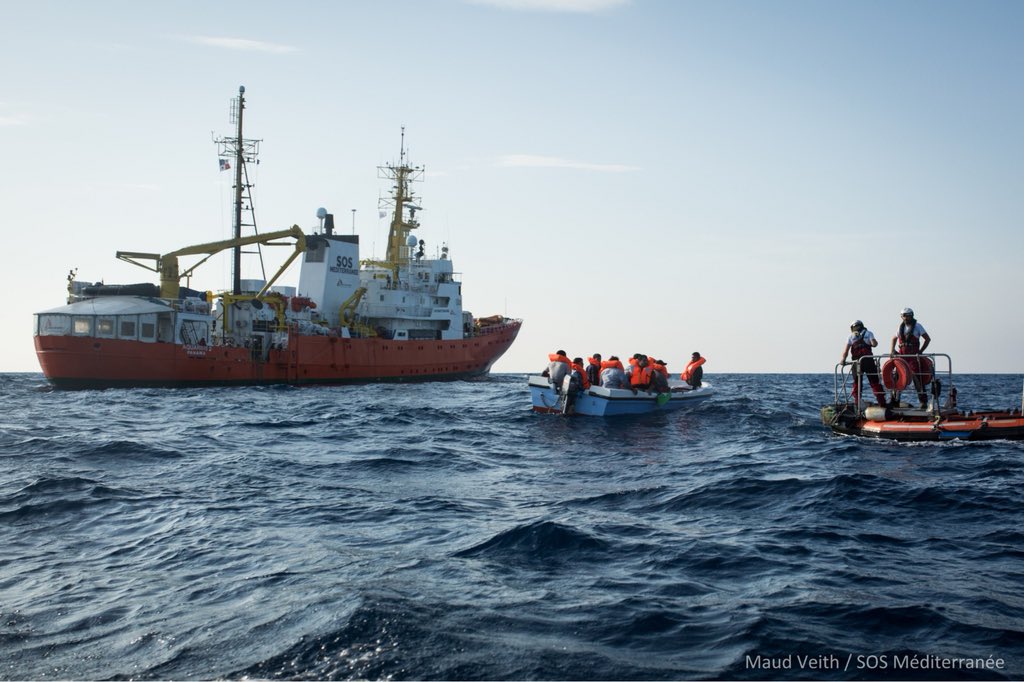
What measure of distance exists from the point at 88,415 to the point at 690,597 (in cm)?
2066

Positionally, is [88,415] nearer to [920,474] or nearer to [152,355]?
[152,355]

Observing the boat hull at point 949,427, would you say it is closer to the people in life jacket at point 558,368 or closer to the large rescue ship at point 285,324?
the people in life jacket at point 558,368

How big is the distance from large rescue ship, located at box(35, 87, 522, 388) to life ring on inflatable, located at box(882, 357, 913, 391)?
31194 mm

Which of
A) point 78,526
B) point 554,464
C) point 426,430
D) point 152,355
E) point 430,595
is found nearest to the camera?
point 430,595

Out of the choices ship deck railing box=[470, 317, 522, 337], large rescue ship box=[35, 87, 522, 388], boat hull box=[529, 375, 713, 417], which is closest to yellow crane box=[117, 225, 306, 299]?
large rescue ship box=[35, 87, 522, 388]

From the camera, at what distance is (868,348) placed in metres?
16.6

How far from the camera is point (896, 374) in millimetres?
16141

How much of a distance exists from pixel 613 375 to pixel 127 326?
25.1m

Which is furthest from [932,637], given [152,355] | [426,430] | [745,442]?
[152,355]

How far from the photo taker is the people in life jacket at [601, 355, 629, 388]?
21844 mm

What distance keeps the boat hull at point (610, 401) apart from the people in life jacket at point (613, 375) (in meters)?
0.35

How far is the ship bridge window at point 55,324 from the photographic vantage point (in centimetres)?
3566

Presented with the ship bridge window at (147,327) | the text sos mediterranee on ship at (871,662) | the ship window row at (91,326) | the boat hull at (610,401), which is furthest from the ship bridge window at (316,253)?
the text sos mediterranee on ship at (871,662)

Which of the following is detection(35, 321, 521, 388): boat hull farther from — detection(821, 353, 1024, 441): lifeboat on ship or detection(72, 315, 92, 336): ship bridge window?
detection(821, 353, 1024, 441): lifeboat on ship
